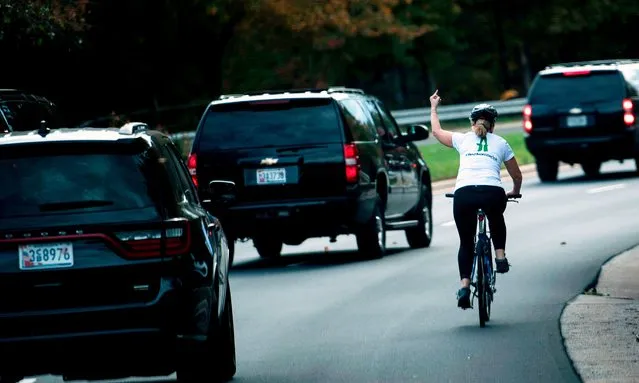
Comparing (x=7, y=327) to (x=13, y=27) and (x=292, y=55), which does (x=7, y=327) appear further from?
(x=292, y=55)

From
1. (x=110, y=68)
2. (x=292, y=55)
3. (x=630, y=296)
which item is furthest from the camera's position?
(x=292, y=55)

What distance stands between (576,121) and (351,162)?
13.3 metres

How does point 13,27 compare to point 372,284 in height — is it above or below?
above

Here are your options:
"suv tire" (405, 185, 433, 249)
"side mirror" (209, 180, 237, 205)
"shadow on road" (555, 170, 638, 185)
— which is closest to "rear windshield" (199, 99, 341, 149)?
"suv tire" (405, 185, 433, 249)

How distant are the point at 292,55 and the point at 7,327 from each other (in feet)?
170

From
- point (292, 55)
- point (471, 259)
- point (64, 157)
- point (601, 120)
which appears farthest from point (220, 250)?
point (292, 55)

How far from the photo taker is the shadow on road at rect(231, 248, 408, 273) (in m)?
20.9

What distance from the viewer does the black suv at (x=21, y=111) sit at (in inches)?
609

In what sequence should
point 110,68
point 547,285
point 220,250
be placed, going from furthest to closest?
point 110,68, point 547,285, point 220,250

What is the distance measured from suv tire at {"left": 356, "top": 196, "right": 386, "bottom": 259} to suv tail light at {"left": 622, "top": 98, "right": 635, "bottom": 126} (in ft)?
40.0

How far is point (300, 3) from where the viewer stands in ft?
138

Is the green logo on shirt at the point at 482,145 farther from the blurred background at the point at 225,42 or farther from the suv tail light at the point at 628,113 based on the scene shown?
the suv tail light at the point at 628,113

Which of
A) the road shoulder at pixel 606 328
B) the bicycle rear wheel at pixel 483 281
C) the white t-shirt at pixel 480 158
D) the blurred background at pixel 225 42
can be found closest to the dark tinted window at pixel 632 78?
the blurred background at pixel 225 42

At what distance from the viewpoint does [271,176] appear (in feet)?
65.2
